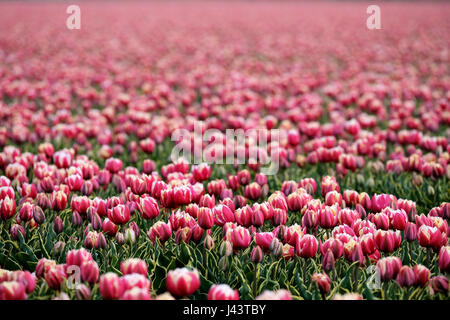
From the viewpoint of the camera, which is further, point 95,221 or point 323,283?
point 95,221

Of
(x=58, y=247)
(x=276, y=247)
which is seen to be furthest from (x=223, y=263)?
(x=58, y=247)

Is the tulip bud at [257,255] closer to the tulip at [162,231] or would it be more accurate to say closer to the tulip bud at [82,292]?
the tulip at [162,231]

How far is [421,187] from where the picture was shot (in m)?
3.71

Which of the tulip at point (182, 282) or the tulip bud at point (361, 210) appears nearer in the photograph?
the tulip at point (182, 282)

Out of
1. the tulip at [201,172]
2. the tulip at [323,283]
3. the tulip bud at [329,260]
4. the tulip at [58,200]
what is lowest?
the tulip at [323,283]

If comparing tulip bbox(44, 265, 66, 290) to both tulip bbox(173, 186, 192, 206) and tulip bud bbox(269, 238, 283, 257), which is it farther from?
tulip bud bbox(269, 238, 283, 257)

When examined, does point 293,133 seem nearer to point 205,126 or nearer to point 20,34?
point 205,126

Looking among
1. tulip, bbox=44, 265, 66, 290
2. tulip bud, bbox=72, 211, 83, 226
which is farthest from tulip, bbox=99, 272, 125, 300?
tulip bud, bbox=72, 211, 83, 226

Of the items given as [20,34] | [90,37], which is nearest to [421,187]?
[90,37]

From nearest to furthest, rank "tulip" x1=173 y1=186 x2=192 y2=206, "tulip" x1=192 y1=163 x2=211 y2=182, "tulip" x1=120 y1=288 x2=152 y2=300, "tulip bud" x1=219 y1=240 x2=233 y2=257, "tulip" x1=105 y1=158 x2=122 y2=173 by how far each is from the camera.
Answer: "tulip" x1=120 y1=288 x2=152 y2=300, "tulip bud" x1=219 y1=240 x2=233 y2=257, "tulip" x1=173 y1=186 x2=192 y2=206, "tulip" x1=192 y1=163 x2=211 y2=182, "tulip" x1=105 y1=158 x2=122 y2=173

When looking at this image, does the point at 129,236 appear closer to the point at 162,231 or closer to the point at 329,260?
the point at 162,231

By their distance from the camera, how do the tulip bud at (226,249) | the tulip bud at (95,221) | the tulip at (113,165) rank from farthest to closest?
the tulip at (113,165) < the tulip bud at (95,221) < the tulip bud at (226,249)

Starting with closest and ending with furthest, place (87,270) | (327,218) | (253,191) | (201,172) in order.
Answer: (87,270) < (327,218) < (253,191) < (201,172)

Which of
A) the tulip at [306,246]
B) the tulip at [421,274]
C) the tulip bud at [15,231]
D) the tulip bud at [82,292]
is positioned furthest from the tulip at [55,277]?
the tulip at [421,274]
